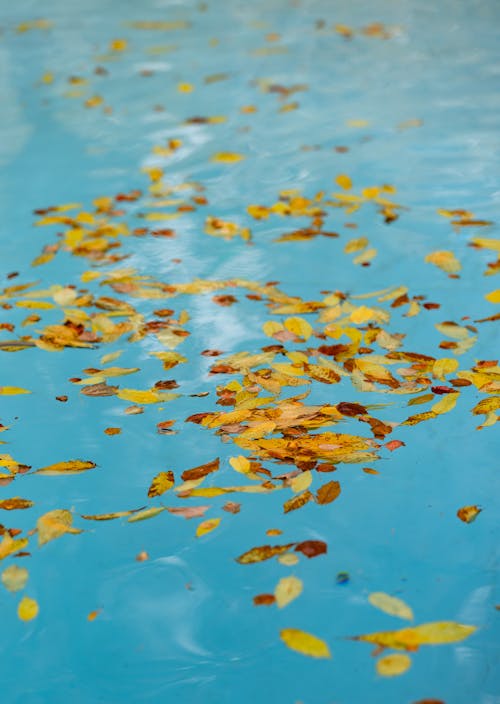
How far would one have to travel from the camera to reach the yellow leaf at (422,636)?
1.45 m

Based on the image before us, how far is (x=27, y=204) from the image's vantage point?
3.65 m

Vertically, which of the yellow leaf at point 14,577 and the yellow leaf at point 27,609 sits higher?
the yellow leaf at point 14,577

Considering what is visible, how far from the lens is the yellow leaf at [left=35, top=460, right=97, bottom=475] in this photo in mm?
1984

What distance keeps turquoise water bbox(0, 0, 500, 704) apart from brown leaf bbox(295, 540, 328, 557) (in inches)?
1.2

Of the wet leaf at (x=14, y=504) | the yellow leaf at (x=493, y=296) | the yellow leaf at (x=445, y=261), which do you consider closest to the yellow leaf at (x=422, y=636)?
the wet leaf at (x=14, y=504)

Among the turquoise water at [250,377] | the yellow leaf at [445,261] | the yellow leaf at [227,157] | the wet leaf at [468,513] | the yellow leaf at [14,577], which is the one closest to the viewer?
the turquoise water at [250,377]

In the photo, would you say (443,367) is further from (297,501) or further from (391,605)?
(391,605)

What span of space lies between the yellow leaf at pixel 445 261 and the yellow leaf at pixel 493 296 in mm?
209

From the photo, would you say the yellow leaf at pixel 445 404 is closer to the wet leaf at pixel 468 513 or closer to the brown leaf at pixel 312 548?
the wet leaf at pixel 468 513

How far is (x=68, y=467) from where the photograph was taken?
200cm

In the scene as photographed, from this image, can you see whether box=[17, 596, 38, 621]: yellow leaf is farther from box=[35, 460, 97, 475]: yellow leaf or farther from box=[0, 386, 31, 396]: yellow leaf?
box=[0, 386, 31, 396]: yellow leaf

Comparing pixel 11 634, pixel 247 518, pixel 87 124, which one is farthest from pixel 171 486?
pixel 87 124

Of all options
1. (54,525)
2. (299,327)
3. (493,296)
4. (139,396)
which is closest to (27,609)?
(54,525)

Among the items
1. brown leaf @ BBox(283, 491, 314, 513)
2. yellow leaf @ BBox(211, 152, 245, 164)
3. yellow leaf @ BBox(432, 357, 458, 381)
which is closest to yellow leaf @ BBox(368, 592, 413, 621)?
brown leaf @ BBox(283, 491, 314, 513)
